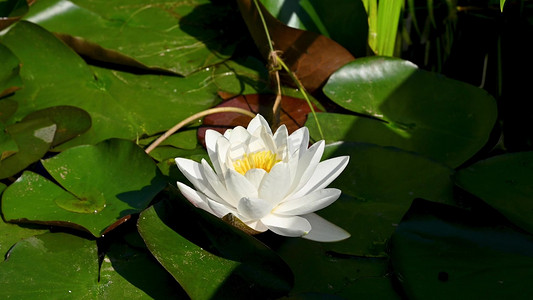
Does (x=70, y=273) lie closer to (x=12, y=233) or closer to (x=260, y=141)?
(x=12, y=233)

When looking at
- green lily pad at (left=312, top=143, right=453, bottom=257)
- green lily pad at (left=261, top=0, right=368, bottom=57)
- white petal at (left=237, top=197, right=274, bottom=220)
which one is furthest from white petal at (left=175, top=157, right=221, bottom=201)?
green lily pad at (left=261, top=0, right=368, bottom=57)

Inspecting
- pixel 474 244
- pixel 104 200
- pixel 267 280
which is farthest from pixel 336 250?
pixel 104 200

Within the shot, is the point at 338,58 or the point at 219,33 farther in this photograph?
the point at 219,33

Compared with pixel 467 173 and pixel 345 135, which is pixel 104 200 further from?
pixel 467 173

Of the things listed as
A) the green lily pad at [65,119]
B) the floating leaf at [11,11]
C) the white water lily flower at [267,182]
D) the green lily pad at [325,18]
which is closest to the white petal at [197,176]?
the white water lily flower at [267,182]

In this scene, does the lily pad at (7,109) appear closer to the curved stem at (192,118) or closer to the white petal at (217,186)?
the curved stem at (192,118)

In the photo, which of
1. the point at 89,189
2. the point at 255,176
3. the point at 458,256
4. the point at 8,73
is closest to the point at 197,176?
the point at 255,176
